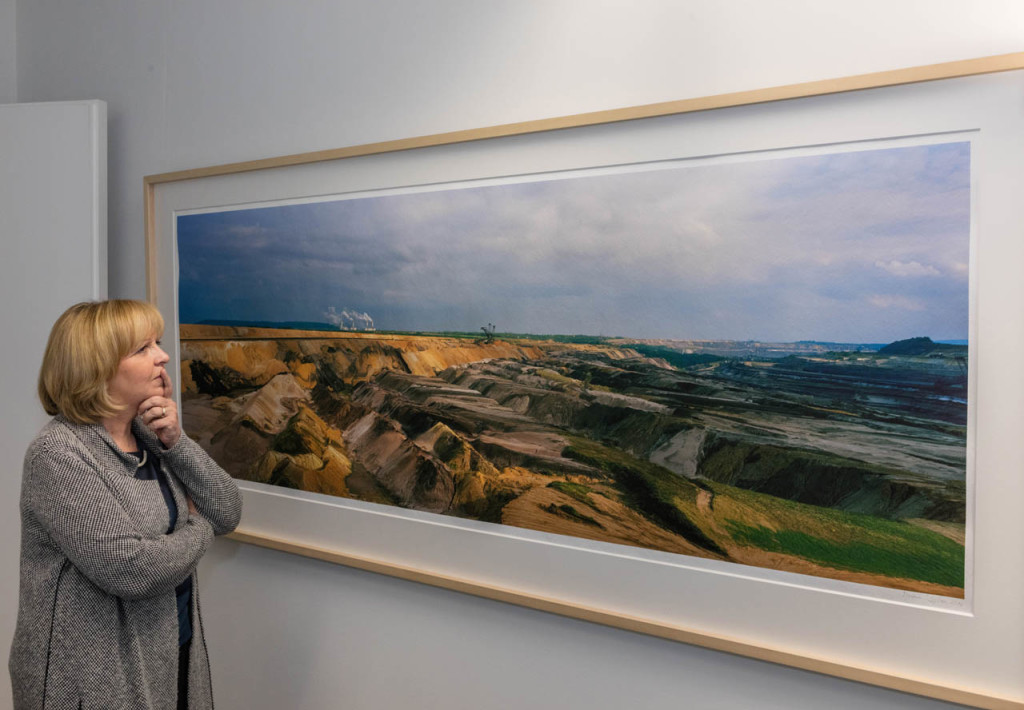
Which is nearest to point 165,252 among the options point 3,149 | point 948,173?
point 3,149

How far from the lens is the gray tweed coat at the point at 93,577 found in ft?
4.41

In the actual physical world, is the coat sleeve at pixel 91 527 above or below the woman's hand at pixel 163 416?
below

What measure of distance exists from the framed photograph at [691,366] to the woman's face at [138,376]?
377mm

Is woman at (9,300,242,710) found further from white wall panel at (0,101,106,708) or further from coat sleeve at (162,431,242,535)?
white wall panel at (0,101,106,708)

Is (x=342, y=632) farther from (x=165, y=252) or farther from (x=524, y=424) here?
(x=165, y=252)

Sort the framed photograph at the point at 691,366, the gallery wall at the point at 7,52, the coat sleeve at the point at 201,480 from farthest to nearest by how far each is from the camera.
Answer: the gallery wall at the point at 7,52 → the coat sleeve at the point at 201,480 → the framed photograph at the point at 691,366

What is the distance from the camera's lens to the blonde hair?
1419 millimetres

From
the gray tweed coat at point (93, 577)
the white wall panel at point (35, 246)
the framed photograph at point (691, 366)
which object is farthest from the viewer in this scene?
the white wall panel at point (35, 246)

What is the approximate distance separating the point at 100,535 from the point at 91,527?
0.07 feet

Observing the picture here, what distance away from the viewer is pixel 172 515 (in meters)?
1.57

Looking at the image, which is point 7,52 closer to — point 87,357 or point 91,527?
point 87,357

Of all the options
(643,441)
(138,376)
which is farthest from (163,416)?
(643,441)

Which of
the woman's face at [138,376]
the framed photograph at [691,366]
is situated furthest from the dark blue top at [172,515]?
the framed photograph at [691,366]

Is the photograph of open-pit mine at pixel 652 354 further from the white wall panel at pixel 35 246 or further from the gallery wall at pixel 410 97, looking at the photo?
the white wall panel at pixel 35 246
